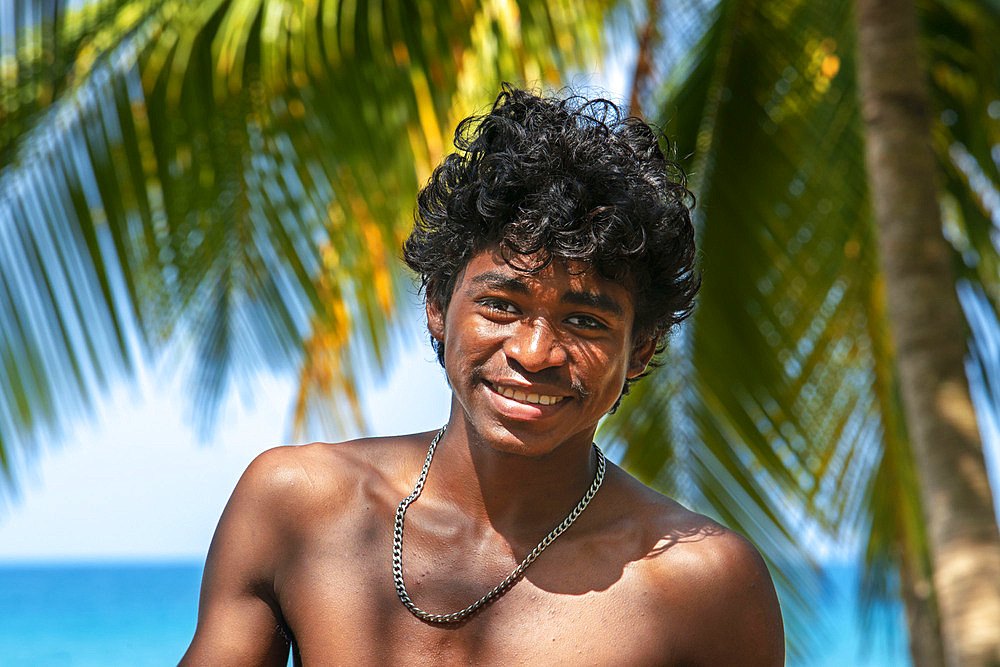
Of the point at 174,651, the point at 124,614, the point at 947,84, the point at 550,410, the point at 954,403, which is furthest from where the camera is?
the point at 124,614

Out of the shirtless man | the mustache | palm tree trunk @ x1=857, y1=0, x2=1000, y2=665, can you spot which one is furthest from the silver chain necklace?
palm tree trunk @ x1=857, y1=0, x2=1000, y2=665

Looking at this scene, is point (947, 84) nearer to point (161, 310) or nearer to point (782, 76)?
point (782, 76)

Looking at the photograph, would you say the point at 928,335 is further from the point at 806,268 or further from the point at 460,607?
the point at 460,607

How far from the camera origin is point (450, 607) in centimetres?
195

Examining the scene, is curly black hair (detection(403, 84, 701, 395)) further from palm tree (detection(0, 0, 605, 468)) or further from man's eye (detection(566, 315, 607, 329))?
palm tree (detection(0, 0, 605, 468))

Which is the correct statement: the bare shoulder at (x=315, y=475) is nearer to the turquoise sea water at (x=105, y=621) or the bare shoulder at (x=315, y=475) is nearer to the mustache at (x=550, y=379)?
the mustache at (x=550, y=379)

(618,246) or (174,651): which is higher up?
(618,246)

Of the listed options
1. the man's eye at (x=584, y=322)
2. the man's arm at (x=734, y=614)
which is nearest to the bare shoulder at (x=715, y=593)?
the man's arm at (x=734, y=614)

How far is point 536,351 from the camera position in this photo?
5.95 feet

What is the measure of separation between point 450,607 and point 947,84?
3.97 meters

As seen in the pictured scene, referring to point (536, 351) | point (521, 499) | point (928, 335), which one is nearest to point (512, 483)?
point (521, 499)

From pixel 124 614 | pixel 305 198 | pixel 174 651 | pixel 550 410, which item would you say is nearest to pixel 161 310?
pixel 305 198

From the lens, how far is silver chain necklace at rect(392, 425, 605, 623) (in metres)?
1.94

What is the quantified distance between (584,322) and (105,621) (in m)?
29.2
